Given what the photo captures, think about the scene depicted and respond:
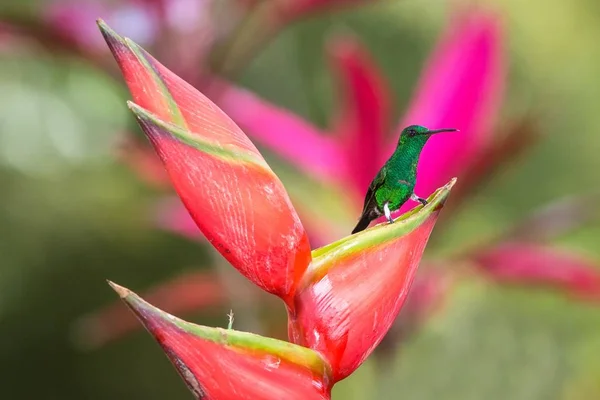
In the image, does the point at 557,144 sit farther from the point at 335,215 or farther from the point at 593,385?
the point at 335,215

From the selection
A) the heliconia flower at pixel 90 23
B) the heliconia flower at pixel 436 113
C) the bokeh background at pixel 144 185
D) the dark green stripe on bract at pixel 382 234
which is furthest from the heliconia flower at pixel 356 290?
the bokeh background at pixel 144 185

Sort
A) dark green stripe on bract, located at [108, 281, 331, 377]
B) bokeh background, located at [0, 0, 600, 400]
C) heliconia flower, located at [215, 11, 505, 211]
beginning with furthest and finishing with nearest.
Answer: bokeh background, located at [0, 0, 600, 400]
heliconia flower, located at [215, 11, 505, 211]
dark green stripe on bract, located at [108, 281, 331, 377]

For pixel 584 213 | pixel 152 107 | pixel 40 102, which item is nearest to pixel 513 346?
pixel 584 213

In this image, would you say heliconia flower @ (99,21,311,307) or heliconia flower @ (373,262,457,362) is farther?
heliconia flower @ (373,262,457,362)

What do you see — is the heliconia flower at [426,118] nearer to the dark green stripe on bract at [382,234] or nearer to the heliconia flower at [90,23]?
the heliconia flower at [90,23]

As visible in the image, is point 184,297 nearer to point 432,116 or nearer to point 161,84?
point 432,116

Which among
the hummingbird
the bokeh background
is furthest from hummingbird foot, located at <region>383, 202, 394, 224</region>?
A: the bokeh background

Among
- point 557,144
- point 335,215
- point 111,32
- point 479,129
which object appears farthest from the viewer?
point 557,144

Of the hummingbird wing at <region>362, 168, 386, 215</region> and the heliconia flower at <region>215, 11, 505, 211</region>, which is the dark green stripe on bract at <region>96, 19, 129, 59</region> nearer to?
the hummingbird wing at <region>362, 168, 386, 215</region>
